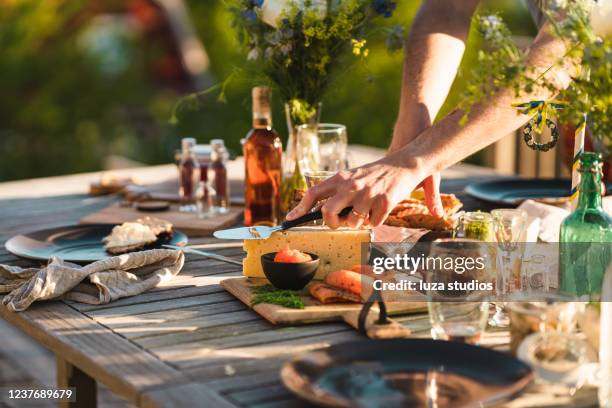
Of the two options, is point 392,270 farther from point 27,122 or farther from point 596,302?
point 27,122

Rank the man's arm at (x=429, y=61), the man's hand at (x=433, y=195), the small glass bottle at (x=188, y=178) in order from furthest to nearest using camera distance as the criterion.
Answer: the small glass bottle at (x=188, y=178) < the man's arm at (x=429, y=61) < the man's hand at (x=433, y=195)

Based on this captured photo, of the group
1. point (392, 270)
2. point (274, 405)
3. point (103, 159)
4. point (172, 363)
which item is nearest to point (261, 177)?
point (392, 270)

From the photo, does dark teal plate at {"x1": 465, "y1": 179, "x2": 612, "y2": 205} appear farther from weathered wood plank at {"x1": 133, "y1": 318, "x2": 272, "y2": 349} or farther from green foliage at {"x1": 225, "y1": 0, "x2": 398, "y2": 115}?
weathered wood plank at {"x1": 133, "y1": 318, "x2": 272, "y2": 349}

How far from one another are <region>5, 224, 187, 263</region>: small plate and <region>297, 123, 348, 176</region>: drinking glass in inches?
14.6

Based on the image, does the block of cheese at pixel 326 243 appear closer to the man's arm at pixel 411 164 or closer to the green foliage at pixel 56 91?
the man's arm at pixel 411 164

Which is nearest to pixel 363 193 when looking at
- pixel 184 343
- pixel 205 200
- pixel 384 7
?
pixel 184 343

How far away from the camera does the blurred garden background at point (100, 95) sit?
23.6 feet

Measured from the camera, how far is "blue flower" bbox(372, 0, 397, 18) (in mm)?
2318

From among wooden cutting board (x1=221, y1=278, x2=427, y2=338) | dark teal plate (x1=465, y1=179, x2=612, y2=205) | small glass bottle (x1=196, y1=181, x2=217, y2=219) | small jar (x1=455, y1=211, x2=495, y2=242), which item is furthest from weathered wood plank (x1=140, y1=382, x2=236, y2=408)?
dark teal plate (x1=465, y1=179, x2=612, y2=205)

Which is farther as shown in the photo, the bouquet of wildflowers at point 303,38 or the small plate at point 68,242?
the bouquet of wildflowers at point 303,38

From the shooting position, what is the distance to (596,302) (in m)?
1.45

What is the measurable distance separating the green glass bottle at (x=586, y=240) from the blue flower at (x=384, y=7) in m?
0.90

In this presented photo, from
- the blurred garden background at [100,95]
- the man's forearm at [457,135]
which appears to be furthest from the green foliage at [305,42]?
the blurred garden background at [100,95]

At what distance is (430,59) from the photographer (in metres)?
2.33
